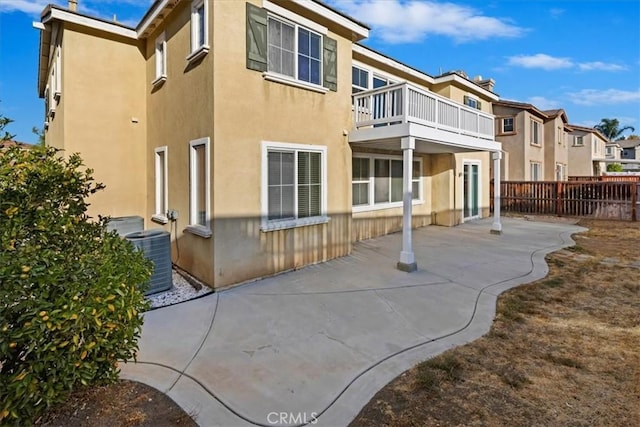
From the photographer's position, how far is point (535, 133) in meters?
24.5

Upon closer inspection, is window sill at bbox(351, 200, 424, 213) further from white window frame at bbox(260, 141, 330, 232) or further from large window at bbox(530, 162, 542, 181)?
large window at bbox(530, 162, 542, 181)

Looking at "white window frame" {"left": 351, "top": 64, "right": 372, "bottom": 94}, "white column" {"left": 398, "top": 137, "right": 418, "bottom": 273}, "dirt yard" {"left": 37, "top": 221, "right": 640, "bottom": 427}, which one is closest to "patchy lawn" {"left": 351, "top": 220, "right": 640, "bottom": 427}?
"dirt yard" {"left": 37, "top": 221, "right": 640, "bottom": 427}

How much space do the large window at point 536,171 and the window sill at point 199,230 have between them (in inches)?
932

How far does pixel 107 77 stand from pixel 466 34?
13673 mm

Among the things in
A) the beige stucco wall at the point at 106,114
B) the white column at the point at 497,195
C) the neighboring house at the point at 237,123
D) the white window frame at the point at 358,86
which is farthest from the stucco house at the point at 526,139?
the beige stucco wall at the point at 106,114

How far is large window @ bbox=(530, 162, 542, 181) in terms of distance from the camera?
2395cm

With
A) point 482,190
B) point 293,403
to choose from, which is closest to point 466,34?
point 482,190

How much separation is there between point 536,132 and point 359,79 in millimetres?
19584

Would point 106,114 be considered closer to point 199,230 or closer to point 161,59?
point 161,59

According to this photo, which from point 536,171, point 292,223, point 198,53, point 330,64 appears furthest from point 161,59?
point 536,171

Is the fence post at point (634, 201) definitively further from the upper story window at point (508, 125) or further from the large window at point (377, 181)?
the large window at point (377, 181)

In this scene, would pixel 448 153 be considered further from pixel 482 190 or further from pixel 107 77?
pixel 107 77

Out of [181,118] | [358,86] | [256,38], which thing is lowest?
[181,118]

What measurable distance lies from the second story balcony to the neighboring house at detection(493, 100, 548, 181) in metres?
13.7
